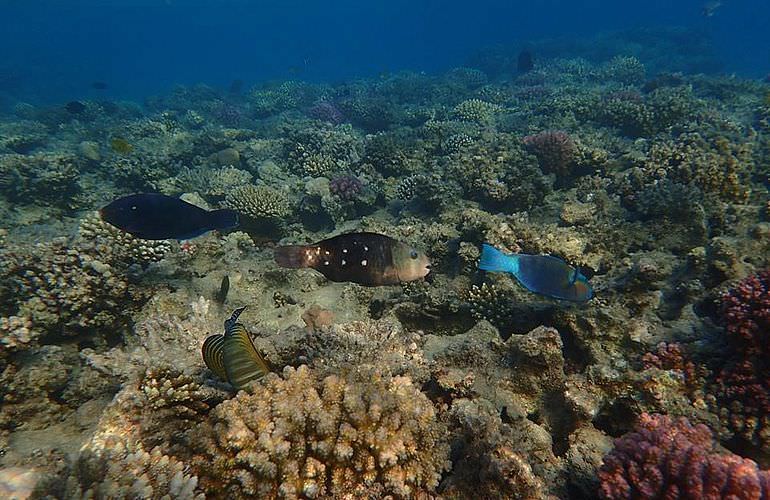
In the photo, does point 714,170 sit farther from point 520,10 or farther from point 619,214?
point 520,10

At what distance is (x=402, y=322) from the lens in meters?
4.73

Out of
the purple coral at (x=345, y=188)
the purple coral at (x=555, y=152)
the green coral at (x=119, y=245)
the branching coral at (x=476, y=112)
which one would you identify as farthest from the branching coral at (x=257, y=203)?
the branching coral at (x=476, y=112)

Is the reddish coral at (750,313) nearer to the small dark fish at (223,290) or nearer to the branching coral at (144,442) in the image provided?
the branching coral at (144,442)

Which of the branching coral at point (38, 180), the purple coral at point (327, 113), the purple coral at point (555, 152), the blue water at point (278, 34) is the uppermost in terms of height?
the blue water at point (278, 34)

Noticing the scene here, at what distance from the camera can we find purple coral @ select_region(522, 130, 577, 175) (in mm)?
7859

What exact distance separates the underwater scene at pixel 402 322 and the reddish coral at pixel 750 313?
20mm

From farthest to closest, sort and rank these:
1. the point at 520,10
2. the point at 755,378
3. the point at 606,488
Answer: the point at 520,10
the point at 755,378
the point at 606,488

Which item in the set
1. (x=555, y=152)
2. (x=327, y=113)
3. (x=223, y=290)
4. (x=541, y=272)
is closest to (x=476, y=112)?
(x=327, y=113)

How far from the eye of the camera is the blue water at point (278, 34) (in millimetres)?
54181

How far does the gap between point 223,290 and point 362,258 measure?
2.80 meters

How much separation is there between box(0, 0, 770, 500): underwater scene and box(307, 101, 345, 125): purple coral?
764 cm

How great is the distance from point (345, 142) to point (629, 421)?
400 inches

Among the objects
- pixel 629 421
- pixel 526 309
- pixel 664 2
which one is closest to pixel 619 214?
pixel 526 309

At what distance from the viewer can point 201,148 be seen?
12273 mm
